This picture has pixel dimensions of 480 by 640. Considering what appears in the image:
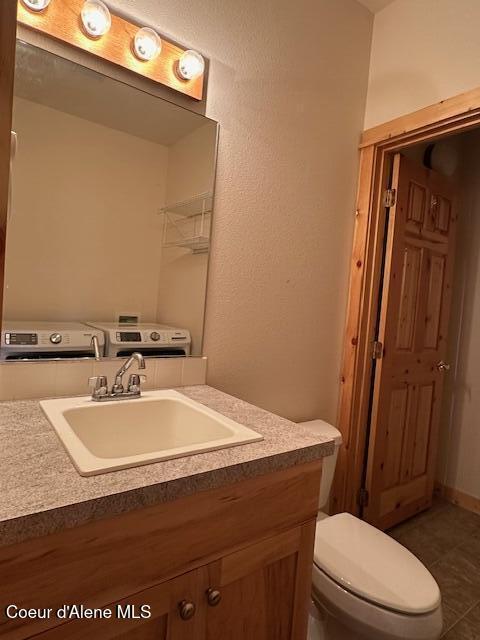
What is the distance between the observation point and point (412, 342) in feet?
6.89

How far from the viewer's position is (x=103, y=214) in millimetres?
1275

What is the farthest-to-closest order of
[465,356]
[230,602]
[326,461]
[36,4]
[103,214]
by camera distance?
[465,356] → [326,461] → [103,214] → [36,4] → [230,602]

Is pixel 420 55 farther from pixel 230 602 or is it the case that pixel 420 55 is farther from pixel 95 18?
pixel 230 602

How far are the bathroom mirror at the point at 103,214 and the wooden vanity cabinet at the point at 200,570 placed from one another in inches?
26.6

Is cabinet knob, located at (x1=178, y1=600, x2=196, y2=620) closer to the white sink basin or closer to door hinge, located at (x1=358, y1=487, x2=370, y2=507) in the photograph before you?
the white sink basin

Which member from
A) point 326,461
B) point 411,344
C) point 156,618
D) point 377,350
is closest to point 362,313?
point 377,350

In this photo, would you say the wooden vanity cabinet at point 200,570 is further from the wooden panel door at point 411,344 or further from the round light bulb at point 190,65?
the round light bulb at point 190,65

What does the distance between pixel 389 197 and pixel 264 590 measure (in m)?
1.74

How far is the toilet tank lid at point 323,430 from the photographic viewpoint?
1627 mm

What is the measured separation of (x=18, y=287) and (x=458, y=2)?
2.02 m

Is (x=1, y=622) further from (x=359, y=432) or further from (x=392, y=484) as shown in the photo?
(x=392, y=484)

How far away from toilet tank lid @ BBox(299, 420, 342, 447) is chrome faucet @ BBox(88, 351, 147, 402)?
832 mm

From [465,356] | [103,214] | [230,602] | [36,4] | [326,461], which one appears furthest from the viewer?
[465,356]

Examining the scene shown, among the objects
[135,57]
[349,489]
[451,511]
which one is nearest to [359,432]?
[349,489]
